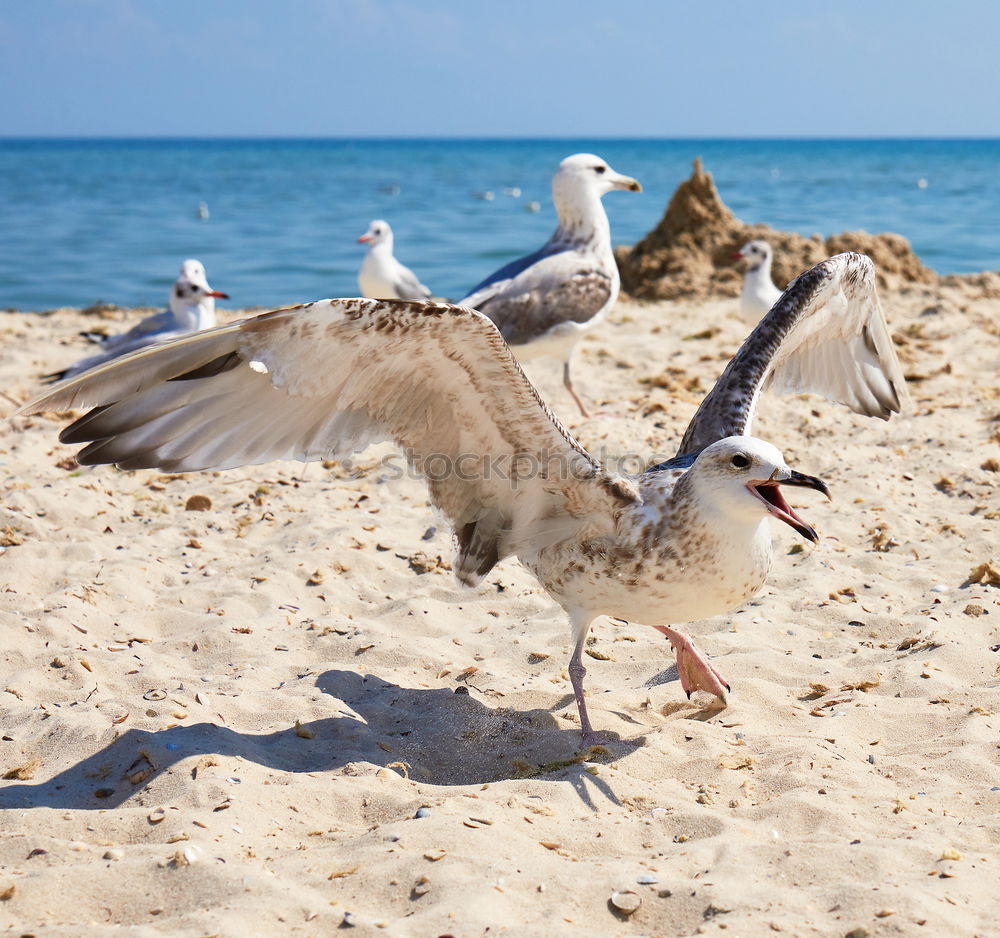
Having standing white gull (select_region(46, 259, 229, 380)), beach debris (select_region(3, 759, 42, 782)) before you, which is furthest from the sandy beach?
standing white gull (select_region(46, 259, 229, 380))

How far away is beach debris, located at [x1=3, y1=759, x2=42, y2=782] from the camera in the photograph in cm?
348

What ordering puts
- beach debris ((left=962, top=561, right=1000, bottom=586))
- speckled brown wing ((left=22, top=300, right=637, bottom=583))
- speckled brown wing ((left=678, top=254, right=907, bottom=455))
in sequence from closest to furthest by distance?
speckled brown wing ((left=22, top=300, right=637, bottom=583)) → speckled brown wing ((left=678, top=254, right=907, bottom=455)) → beach debris ((left=962, top=561, right=1000, bottom=586))

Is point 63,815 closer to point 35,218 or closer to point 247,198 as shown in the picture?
point 35,218

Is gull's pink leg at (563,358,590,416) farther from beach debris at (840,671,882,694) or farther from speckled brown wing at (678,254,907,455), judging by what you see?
beach debris at (840,671,882,694)

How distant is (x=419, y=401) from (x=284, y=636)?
4.29 feet

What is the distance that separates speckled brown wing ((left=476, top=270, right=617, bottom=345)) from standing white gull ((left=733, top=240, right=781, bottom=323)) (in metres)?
1.97

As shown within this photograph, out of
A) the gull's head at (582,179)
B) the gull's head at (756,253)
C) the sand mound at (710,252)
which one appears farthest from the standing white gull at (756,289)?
the sand mound at (710,252)

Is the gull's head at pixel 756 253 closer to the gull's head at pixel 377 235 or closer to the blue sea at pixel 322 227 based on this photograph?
the gull's head at pixel 377 235

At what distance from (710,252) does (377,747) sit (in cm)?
971

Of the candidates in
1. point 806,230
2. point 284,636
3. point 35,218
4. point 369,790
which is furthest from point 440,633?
point 35,218

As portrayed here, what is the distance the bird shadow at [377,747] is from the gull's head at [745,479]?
2.91 feet

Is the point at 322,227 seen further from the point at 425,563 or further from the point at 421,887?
the point at 421,887

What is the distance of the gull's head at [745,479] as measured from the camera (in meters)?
3.63

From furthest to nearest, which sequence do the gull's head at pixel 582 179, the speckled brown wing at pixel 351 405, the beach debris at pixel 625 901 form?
the gull's head at pixel 582 179 → the speckled brown wing at pixel 351 405 → the beach debris at pixel 625 901
